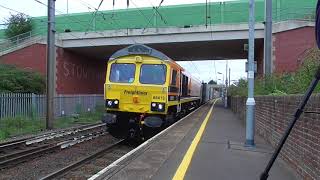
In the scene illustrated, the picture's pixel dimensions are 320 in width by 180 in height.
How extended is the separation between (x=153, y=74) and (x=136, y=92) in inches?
38.2

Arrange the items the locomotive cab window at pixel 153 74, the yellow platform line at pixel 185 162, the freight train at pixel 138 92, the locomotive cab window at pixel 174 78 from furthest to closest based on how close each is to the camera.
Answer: the locomotive cab window at pixel 174 78
the locomotive cab window at pixel 153 74
the freight train at pixel 138 92
the yellow platform line at pixel 185 162

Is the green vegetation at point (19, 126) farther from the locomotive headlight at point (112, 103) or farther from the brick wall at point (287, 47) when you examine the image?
the brick wall at point (287, 47)

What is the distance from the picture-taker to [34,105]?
28531mm

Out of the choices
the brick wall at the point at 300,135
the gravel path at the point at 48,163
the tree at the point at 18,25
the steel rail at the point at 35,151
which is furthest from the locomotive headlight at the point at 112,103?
the tree at the point at 18,25

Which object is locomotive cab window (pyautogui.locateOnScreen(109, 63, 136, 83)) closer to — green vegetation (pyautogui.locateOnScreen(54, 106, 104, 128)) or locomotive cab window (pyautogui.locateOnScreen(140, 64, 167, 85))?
locomotive cab window (pyautogui.locateOnScreen(140, 64, 167, 85))

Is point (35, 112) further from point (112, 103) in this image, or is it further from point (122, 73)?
point (112, 103)

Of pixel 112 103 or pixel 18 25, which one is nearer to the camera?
pixel 112 103

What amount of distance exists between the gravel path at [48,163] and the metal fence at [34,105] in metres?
9.25

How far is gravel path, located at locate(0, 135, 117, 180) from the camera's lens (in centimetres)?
1155

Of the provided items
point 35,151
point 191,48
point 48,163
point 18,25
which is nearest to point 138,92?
point 35,151

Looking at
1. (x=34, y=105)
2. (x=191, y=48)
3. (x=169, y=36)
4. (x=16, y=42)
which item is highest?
(x=169, y=36)

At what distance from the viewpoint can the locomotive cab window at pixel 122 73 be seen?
17781 millimetres

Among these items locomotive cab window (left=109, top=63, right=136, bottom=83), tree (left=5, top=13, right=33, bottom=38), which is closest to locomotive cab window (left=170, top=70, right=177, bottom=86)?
locomotive cab window (left=109, top=63, right=136, bottom=83)

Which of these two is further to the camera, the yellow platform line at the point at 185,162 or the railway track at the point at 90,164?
the railway track at the point at 90,164
